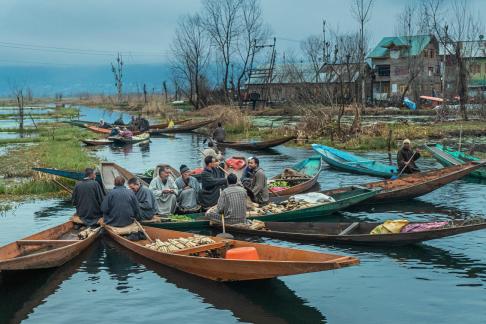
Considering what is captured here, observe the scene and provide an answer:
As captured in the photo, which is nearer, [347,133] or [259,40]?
[347,133]

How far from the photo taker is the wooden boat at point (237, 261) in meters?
8.92

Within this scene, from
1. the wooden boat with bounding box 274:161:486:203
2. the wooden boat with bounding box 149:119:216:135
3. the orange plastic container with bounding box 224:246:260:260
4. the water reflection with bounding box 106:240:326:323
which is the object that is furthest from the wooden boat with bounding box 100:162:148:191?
the wooden boat with bounding box 149:119:216:135

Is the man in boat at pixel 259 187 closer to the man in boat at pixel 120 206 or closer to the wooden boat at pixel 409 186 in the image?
the wooden boat at pixel 409 186

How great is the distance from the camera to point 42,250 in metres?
11.8

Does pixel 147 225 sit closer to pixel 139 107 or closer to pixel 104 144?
pixel 104 144

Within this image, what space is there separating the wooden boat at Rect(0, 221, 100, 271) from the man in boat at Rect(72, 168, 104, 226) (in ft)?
1.93

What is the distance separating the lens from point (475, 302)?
9.57 meters

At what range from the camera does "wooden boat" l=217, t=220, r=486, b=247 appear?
1145 cm

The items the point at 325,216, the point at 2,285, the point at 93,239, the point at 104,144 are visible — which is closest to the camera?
the point at 2,285

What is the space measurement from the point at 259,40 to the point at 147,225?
2192 inches

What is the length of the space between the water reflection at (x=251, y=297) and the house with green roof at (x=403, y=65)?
58556 millimetres

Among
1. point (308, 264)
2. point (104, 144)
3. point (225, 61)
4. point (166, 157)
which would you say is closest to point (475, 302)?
point (308, 264)

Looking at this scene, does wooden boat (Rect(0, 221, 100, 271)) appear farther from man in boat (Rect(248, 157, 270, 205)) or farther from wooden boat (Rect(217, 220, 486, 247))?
man in boat (Rect(248, 157, 270, 205))

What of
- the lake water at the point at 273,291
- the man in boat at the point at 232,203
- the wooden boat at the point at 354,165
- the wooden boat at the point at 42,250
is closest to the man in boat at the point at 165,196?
the man in boat at the point at 232,203
